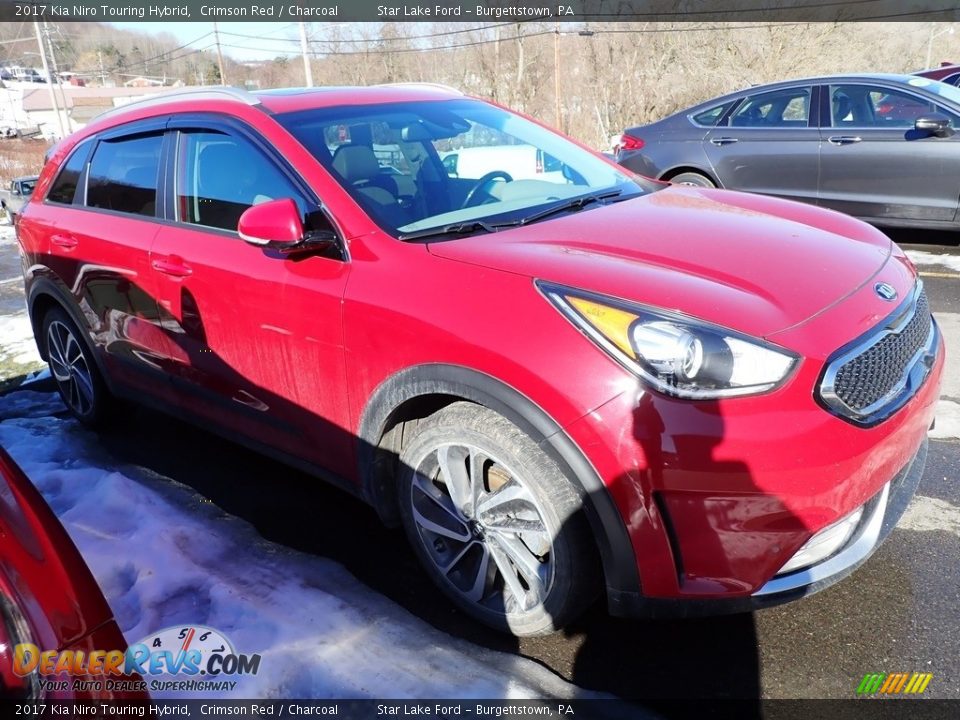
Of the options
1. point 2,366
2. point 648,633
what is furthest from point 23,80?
point 648,633

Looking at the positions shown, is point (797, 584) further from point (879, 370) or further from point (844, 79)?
point (844, 79)

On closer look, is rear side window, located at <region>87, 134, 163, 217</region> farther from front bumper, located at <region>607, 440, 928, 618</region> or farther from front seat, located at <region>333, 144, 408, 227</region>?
front bumper, located at <region>607, 440, 928, 618</region>

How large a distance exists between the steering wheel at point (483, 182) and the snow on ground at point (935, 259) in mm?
4898

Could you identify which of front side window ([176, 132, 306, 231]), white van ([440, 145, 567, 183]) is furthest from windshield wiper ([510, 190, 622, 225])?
front side window ([176, 132, 306, 231])

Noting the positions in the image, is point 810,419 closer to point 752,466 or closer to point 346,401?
point 752,466

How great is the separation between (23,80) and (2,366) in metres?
93.0

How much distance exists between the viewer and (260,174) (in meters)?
3.02

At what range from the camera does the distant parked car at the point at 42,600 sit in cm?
141

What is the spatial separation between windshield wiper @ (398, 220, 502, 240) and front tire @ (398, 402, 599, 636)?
0.65m

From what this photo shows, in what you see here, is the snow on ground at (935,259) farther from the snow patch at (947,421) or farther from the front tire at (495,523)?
the front tire at (495,523)

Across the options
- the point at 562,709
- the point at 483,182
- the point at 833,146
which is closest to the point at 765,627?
the point at 562,709

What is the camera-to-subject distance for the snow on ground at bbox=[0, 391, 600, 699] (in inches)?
91.5

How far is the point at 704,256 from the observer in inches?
93.8

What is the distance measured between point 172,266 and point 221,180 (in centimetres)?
45
